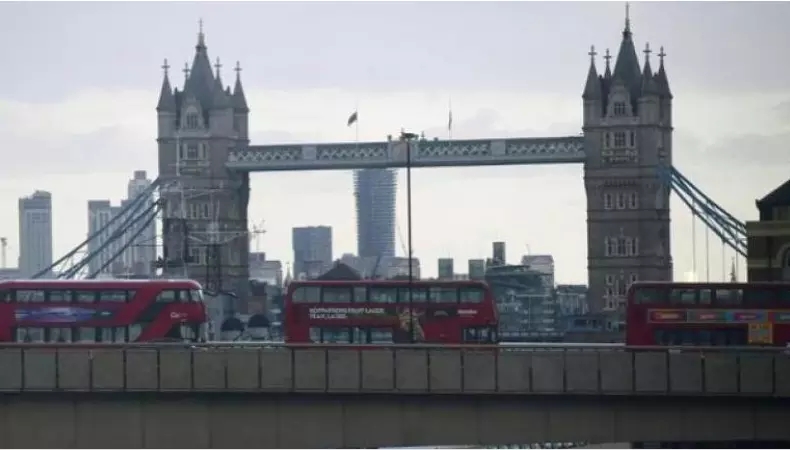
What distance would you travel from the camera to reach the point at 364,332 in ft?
289

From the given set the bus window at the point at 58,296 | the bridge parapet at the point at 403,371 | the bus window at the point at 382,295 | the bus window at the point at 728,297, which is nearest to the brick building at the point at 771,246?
the bus window at the point at 728,297

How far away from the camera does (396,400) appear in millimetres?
59344

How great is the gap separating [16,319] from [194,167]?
349 feet

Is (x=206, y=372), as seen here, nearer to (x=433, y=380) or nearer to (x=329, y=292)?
(x=433, y=380)

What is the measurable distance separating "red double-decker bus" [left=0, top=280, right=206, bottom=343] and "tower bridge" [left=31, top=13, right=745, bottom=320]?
89.7 meters

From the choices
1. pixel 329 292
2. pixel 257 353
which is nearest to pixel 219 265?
A: pixel 329 292

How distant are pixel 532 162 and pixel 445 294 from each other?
290ft

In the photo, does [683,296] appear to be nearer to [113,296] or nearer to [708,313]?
[708,313]

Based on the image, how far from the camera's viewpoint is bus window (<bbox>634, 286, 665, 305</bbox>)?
85125mm

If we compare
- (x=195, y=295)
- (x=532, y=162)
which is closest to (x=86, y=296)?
(x=195, y=295)

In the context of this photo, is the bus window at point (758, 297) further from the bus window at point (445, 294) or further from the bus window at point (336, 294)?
the bus window at point (336, 294)

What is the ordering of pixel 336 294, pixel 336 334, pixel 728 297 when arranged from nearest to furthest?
pixel 728 297, pixel 336 334, pixel 336 294

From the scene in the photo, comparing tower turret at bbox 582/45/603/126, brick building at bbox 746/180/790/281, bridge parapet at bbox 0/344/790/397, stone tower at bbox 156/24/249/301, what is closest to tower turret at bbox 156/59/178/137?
stone tower at bbox 156/24/249/301

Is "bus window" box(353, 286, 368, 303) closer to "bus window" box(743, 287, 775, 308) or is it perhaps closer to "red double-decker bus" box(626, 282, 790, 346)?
"red double-decker bus" box(626, 282, 790, 346)
